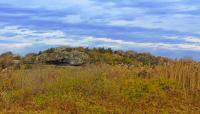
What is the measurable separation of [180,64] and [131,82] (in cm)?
241

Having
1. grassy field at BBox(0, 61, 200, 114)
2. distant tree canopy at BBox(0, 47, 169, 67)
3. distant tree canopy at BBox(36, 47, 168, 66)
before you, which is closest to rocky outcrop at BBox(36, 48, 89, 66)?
distant tree canopy at BBox(0, 47, 169, 67)

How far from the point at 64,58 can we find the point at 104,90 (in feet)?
36.6

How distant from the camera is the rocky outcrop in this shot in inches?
1150

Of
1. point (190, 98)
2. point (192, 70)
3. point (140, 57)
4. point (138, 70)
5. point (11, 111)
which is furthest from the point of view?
point (140, 57)

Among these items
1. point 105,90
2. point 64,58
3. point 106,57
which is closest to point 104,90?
point 105,90

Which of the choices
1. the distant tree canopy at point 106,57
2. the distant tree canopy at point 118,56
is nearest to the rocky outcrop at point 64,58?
the distant tree canopy at point 106,57

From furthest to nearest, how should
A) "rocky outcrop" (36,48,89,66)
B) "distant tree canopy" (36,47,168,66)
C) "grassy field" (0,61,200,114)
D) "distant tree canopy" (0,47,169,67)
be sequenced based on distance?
"distant tree canopy" (36,47,168,66) → "distant tree canopy" (0,47,169,67) → "rocky outcrop" (36,48,89,66) → "grassy field" (0,61,200,114)

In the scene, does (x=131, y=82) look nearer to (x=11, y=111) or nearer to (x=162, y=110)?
(x=162, y=110)

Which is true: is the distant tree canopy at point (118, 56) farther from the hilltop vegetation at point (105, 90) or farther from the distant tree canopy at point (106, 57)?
the hilltop vegetation at point (105, 90)

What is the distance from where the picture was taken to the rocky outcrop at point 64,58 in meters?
29.2

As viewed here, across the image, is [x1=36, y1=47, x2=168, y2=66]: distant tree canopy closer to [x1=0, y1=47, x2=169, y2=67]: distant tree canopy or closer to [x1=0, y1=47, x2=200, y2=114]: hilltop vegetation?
[x1=0, y1=47, x2=169, y2=67]: distant tree canopy

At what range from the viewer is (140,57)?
1319 inches

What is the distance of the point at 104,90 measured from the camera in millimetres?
18688

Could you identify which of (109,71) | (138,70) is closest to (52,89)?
(109,71)
